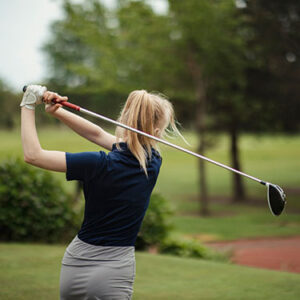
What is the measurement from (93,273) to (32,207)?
17.3 feet

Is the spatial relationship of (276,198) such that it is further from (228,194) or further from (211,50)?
(228,194)

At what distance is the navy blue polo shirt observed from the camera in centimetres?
249

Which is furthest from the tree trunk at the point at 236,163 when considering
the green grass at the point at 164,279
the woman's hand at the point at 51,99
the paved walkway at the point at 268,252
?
the woman's hand at the point at 51,99

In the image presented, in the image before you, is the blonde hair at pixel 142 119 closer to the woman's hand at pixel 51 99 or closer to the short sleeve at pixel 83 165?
the short sleeve at pixel 83 165

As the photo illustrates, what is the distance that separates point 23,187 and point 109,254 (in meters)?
5.37

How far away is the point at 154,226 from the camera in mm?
7969

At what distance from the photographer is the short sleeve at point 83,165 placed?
8.07ft

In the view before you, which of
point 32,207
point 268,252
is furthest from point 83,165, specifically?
point 268,252

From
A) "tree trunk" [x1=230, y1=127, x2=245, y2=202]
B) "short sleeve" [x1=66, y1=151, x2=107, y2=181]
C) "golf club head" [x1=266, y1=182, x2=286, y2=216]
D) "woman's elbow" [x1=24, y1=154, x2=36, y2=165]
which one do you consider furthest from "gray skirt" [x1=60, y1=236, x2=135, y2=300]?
"tree trunk" [x1=230, y1=127, x2=245, y2=202]

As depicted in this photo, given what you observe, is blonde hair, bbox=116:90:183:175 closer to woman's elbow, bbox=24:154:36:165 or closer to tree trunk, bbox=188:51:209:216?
woman's elbow, bbox=24:154:36:165

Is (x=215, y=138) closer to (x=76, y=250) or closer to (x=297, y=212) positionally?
(x=297, y=212)

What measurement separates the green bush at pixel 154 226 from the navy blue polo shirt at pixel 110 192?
532 centimetres

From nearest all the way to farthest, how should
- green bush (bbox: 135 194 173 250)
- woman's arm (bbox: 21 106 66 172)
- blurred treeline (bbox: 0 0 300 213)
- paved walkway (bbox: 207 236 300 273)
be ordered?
woman's arm (bbox: 21 106 66 172) < green bush (bbox: 135 194 173 250) < paved walkway (bbox: 207 236 300 273) < blurred treeline (bbox: 0 0 300 213)

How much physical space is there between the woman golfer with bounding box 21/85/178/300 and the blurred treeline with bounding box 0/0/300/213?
46.5ft
